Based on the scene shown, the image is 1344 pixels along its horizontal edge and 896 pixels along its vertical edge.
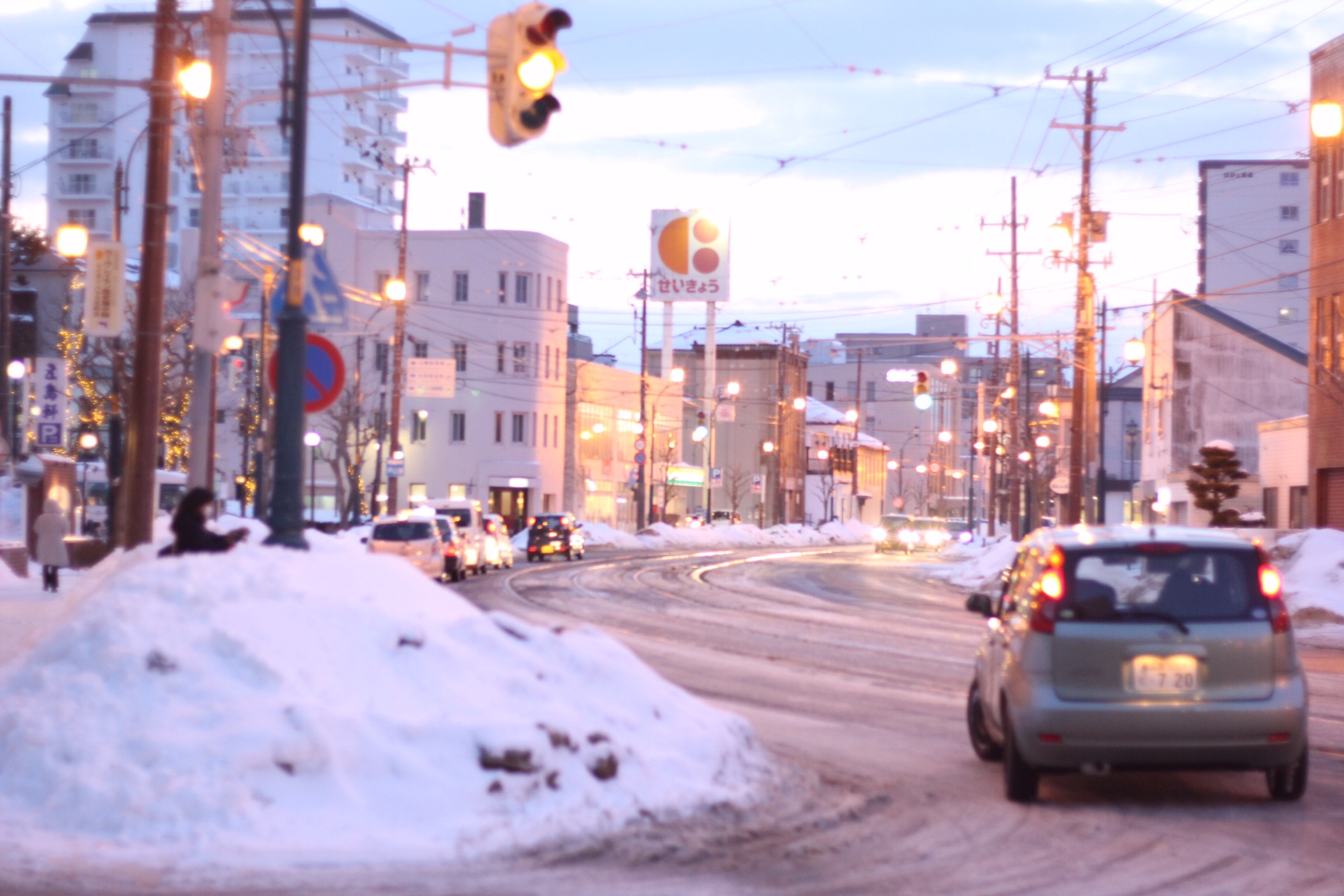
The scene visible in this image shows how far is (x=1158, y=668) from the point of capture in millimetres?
9586

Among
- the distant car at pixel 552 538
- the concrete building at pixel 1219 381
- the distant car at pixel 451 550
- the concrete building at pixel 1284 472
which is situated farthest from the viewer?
Result: the concrete building at pixel 1219 381

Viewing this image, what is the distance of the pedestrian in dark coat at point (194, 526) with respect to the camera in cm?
1276

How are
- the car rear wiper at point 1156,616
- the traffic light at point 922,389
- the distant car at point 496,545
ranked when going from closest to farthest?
1. the car rear wiper at point 1156,616
2. the traffic light at point 922,389
3. the distant car at point 496,545

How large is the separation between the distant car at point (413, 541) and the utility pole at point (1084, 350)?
49.0 feet

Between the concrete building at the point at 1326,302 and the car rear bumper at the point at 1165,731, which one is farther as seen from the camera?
the concrete building at the point at 1326,302

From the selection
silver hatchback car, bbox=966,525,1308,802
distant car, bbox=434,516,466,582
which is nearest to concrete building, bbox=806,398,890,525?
distant car, bbox=434,516,466,582

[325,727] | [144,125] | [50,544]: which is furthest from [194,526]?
[144,125]

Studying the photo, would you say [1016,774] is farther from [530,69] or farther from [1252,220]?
[1252,220]

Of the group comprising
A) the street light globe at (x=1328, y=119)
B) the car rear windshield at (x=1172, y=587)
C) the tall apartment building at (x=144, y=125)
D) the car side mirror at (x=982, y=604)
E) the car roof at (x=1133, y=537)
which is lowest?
the car side mirror at (x=982, y=604)

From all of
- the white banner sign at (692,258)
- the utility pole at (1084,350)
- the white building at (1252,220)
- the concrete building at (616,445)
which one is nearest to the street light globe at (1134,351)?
the utility pole at (1084,350)

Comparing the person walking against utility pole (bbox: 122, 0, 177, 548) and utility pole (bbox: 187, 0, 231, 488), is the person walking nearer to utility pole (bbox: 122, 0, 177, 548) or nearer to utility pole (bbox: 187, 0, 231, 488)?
utility pole (bbox: 122, 0, 177, 548)

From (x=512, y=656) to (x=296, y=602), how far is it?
1.37 m

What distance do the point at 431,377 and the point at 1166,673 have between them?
4852 centimetres

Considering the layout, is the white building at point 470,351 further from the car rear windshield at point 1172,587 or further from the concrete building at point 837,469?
the car rear windshield at point 1172,587
